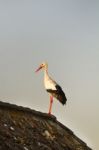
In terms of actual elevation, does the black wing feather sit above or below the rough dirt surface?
above

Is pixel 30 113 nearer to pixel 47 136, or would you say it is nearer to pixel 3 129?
pixel 47 136

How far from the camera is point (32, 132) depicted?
22.2 metres

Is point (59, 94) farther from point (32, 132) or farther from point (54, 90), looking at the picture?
point (32, 132)

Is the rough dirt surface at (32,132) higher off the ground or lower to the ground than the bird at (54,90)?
lower

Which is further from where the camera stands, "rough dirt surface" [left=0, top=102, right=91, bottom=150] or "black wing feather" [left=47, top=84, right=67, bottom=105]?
"black wing feather" [left=47, top=84, right=67, bottom=105]

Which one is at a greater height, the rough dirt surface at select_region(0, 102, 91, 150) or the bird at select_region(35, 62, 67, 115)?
the bird at select_region(35, 62, 67, 115)

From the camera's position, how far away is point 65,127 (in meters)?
25.9

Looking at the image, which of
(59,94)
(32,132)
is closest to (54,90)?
(59,94)

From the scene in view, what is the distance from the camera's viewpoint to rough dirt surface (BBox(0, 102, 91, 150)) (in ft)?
65.5

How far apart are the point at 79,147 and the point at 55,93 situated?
2.81 metres

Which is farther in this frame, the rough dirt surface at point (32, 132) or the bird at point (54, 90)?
the bird at point (54, 90)

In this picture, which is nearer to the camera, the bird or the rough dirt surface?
the rough dirt surface

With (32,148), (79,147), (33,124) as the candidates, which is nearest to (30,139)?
(32,148)

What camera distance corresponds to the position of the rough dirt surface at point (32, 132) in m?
20.0
